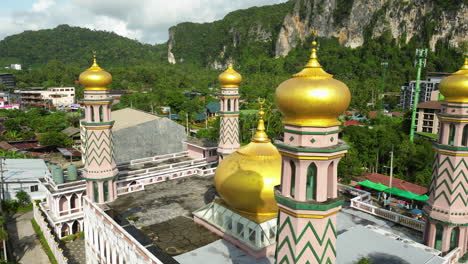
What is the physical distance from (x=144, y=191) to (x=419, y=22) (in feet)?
364

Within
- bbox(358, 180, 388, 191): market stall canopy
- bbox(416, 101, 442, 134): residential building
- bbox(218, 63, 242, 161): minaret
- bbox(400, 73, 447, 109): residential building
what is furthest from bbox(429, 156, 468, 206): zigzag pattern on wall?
bbox(400, 73, 447, 109): residential building

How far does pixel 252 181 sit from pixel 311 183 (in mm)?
6619

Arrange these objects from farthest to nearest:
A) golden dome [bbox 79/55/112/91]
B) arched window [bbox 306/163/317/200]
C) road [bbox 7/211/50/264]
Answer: road [bbox 7/211/50/264]
golden dome [bbox 79/55/112/91]
arched window [bbox 306/163/317/200]

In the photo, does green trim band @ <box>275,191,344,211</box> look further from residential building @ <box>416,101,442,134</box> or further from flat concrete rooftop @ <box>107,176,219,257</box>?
residential building @ <box>416,101,442,134</box>

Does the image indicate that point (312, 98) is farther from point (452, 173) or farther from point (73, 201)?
point (73, 201)

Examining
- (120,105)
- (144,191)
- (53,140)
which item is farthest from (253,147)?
(120,105)

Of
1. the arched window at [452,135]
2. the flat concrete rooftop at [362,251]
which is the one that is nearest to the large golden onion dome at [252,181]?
the flat concrete rooftop at [362,251]

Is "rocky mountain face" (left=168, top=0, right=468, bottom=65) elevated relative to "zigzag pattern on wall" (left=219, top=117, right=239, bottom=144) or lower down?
elevated

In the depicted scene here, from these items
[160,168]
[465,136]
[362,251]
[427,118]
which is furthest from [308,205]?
[427,118]

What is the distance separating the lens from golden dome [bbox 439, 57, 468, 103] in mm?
13945

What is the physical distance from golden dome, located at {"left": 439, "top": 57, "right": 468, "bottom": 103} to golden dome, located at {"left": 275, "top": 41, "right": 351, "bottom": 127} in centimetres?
837

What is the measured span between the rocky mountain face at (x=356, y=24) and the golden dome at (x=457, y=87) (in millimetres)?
51285

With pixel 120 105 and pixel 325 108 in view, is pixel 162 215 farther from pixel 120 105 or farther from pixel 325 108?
pixel 120 105

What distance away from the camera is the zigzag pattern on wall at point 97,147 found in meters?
20.3
